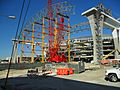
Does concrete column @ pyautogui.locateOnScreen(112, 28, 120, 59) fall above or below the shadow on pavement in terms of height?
above

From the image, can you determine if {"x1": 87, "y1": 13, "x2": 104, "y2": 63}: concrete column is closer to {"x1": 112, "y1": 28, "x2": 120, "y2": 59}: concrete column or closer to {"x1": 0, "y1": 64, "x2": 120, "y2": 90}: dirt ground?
{"x1": 112, "y1": 28, "x2": 120, "y2": 59}: concrete column

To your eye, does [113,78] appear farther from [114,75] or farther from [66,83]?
[66,83]

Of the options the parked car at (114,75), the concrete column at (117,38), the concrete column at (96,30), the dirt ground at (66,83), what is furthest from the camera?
the concrete column at (117,38)

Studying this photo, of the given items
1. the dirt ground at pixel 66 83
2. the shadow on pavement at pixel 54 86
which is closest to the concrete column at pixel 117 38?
the dirt ground at pixel 66 83

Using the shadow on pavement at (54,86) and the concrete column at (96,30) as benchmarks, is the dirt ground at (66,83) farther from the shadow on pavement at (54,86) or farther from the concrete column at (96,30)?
the concrete column at (96,30)

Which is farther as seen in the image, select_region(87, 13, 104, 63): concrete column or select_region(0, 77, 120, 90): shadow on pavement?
select_region(87, 13, 104, 63): concrete column

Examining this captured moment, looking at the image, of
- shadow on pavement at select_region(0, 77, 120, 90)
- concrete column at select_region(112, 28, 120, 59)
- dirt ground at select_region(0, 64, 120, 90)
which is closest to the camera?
shadow on pavement at select_region(0, 77, 120, 90)

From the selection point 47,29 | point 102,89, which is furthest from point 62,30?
point 102,89

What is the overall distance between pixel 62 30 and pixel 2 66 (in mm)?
33330

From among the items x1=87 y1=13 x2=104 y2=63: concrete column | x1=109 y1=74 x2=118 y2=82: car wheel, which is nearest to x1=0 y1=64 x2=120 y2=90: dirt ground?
x1=109 y1=74 x2=118 y2=82: car wheel

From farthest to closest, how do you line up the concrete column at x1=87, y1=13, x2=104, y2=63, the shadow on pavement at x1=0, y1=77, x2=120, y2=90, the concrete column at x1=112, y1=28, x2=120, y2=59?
the concrete column at x1=112, y1=28, x2=120, y2=59 → the concrete column at x1=87, y1=13, x2=104, y2=63 → the shadow on pavement at x1=0, y1=77, x2=120, y2=90

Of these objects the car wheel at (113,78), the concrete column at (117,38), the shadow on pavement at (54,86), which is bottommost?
the shadow on pavement at (54,86)

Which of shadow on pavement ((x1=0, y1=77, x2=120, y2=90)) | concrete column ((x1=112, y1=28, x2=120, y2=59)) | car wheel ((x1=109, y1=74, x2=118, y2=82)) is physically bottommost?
shadow on pavement ((x1=0, y1=77, x2=120, y2=90))

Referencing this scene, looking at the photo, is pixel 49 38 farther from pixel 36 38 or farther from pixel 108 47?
pixel 108 47
